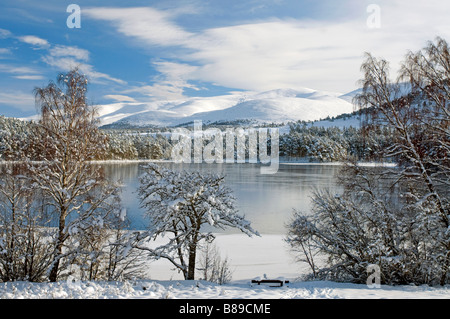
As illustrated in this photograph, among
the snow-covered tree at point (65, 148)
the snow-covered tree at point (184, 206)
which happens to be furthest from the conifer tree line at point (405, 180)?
the snow-covered tree at point (65, 148)

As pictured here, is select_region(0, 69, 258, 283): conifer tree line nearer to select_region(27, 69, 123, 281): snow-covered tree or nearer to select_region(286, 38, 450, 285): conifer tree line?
select_region(27, 69, 123, 281): snow-covered tree

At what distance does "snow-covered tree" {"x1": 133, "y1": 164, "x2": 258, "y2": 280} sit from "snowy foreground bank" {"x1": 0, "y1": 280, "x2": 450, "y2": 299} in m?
1.86

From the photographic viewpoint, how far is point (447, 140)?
10.5 m

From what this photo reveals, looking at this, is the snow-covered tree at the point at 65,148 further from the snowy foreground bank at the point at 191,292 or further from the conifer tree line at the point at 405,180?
the conifer tree line at the point at 405,180

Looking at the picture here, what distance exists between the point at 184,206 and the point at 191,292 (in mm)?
3586

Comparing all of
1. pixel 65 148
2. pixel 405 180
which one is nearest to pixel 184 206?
pixel 65 148

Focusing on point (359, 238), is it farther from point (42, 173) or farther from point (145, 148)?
point (145, 148)

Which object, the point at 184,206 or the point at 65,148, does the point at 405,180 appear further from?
the point at 65,148

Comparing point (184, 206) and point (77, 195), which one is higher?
point (77, 195)

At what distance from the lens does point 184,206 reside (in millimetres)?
11102

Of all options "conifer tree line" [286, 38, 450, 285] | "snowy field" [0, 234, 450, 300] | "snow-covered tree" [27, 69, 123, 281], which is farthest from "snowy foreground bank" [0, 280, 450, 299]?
"snow-covered tree" [27, 69, 123, 281]
